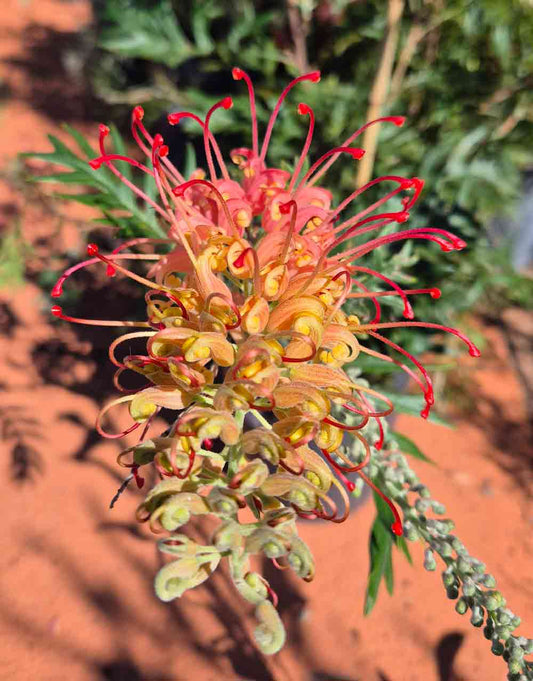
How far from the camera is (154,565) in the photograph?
1076 millimetres

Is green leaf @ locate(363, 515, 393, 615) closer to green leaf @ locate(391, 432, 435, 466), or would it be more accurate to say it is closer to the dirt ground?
green leaf @ locate(391, 432, 435, 466)

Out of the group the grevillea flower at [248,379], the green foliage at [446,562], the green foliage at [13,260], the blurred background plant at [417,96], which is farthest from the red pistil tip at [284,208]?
the green foliage at [13,260]

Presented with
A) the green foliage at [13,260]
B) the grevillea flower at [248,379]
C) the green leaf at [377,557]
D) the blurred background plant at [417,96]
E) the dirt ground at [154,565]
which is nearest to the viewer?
the grevillea flower at [248,379]

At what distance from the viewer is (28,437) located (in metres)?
1.25

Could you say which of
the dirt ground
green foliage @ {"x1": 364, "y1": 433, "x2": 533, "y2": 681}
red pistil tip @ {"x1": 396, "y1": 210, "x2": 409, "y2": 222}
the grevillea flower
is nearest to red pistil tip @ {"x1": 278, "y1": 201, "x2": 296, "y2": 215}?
the grevillea flower

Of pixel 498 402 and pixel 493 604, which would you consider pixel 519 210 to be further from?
pixel 493 604

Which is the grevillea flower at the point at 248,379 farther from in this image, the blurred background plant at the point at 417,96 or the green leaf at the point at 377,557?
the blurred background plant at the point at 417,96

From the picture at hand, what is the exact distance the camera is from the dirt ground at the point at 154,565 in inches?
37.7

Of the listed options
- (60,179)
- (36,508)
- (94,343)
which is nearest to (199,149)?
(94,343)

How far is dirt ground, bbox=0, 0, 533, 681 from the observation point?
958mm

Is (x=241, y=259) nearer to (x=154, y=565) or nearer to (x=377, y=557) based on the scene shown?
(x=377, y=557)

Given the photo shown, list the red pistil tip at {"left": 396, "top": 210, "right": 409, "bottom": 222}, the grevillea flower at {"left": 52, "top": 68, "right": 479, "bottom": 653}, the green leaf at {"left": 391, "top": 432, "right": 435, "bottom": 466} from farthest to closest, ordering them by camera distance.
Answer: the green leaf at {"left": 391, "top": 432, "right": 435, "bottom": 466} → the red pistil tip at {"left": 396, "top": 210, "right": 409, "bottom": 222} → the grevillea flower at {"left": 52, "top": 68, "right": 479, "bottom": 653}

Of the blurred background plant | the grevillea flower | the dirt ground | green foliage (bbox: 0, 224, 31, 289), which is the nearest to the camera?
the grevillea flower

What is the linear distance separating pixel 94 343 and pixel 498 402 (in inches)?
48.1
